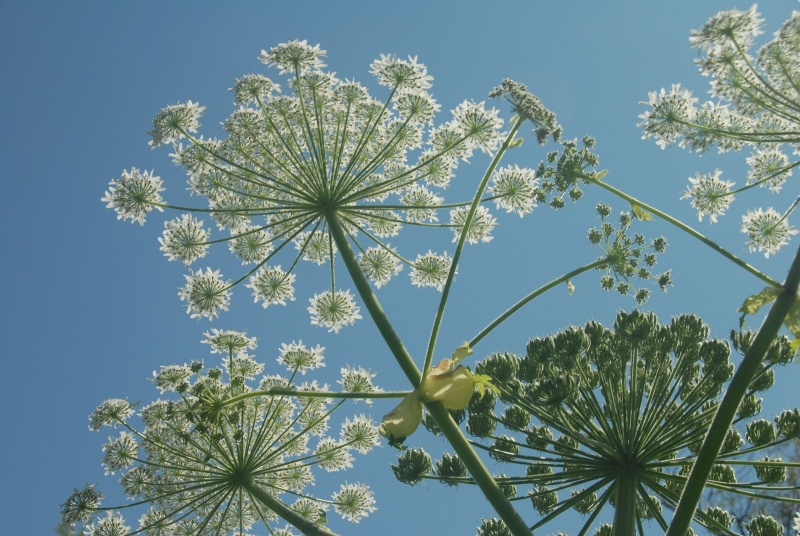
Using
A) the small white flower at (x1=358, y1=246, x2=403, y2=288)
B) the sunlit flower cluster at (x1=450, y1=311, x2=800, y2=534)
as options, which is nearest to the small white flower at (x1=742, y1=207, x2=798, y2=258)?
the sunlit flower cluster at (x1=450, y1=311, x2=800, y2=534)

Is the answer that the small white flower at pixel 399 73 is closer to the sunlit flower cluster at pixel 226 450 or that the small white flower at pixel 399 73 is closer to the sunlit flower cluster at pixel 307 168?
the sunlit flower cluster at pixel 307 168

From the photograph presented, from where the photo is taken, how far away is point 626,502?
18.5ft

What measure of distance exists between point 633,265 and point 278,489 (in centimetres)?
499

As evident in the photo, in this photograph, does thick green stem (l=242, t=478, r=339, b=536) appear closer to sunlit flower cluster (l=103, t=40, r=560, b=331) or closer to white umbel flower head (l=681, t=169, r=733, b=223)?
sunlit flower cluster (l=103, t=40, r=560, b=331)

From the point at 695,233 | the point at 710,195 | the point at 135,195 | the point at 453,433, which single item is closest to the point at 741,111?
the point at 710,195

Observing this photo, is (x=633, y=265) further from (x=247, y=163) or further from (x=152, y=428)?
(x=152, y=428)

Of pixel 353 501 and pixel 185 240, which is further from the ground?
→ pixel 185 240

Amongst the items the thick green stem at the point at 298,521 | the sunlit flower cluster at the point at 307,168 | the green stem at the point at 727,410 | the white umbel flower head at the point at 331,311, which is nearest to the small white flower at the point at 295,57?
the sunlit flower cluster at the point at 307,168

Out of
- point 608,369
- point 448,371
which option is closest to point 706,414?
point 608,369

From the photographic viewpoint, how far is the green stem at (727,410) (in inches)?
154

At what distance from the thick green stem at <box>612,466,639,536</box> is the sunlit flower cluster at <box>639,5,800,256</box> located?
9.72ft

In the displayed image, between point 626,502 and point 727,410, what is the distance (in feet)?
6.59

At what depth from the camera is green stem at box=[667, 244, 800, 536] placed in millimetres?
3916

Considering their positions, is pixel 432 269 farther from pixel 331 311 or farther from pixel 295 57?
pixel 295 57
